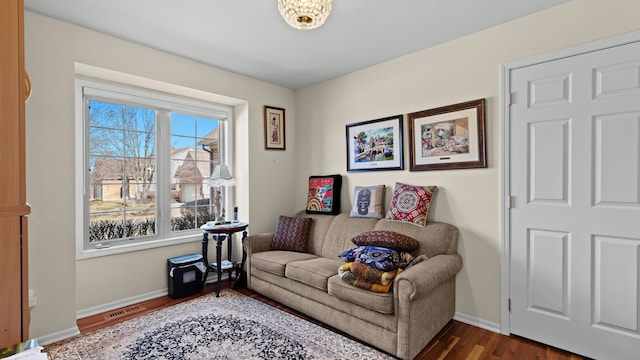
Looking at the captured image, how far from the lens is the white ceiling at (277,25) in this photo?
7.36 feet

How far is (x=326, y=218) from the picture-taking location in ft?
11.6

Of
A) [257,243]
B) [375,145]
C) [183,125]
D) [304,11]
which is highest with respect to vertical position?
[304,11]

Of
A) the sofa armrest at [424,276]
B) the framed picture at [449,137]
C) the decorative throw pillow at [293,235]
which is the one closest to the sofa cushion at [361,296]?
the sofa armrest at [424,276]

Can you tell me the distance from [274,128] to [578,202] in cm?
326

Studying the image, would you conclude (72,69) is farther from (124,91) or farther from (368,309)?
(368,309)

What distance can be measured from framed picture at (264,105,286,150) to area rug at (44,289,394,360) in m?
2.10

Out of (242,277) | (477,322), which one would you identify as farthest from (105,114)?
(477,322)

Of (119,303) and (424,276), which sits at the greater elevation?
(424,276)

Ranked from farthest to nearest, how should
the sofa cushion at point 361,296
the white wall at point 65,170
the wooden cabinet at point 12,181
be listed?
the white wall at point 65,170
the sofa cushion at point 361,296
the wooden cabinet at point 12,181

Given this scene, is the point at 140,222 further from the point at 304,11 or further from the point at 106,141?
the point at 304,11

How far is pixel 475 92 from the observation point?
2656 millimetres

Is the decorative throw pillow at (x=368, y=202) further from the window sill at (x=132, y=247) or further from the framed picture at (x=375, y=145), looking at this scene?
the window sill at (x=132, y=247)

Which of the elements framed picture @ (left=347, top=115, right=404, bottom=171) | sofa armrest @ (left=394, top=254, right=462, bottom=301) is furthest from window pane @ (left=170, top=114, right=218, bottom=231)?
sofa armrest @ (left=394, top=254, right=462, bottom=301)

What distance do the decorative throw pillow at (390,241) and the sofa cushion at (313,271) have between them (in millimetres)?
377
